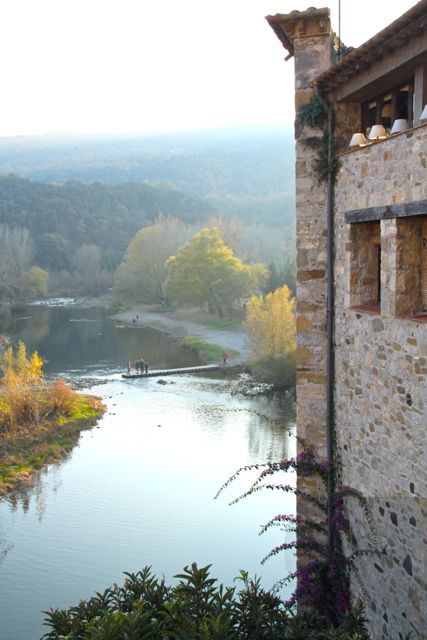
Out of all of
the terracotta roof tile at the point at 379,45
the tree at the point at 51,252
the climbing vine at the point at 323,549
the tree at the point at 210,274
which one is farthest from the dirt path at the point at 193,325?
the terracotta roof tile at the point at 379,45

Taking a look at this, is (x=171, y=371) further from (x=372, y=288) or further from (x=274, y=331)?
(x=372, y=288)

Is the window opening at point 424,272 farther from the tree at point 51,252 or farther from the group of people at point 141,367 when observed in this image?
the tree at point 51,252

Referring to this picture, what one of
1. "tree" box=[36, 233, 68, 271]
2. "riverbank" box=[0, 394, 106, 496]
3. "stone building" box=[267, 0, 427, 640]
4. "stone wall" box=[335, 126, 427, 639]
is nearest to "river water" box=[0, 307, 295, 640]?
"riverbank" box=[0, 394, 106, 496]

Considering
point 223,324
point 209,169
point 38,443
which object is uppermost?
point 209,169

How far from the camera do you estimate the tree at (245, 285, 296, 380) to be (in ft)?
102

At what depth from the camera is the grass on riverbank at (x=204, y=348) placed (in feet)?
127

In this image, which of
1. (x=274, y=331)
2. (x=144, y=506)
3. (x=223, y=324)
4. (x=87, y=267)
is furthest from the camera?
(x=87, y=267)

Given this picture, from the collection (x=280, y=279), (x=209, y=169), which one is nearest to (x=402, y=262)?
(x=280, y=279)

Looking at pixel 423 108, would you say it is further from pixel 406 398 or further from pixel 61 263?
pixel 61 263

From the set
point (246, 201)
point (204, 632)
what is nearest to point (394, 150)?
point (204, 632)

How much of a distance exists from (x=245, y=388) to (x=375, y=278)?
23.4 m

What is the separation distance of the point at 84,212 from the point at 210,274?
51895 millimetres

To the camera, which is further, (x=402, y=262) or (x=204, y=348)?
(x=204, y=348)

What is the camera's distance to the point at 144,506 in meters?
17.5
